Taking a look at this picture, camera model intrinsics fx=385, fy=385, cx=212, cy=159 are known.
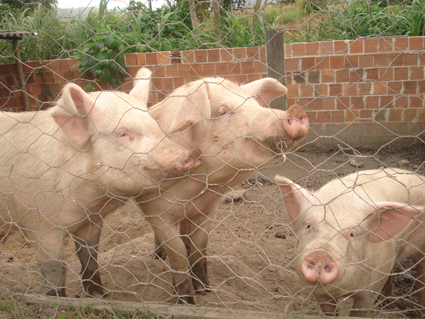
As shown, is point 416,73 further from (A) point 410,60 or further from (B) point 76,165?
(B) point 76,165

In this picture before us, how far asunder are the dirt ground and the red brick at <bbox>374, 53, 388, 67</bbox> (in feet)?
6.31

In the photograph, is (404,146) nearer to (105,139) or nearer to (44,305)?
(105,139)

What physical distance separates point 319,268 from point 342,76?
4687 millimetres

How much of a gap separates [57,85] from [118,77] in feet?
4.20

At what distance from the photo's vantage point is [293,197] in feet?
8.27

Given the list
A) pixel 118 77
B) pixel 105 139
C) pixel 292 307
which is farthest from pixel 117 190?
pixel 118 77

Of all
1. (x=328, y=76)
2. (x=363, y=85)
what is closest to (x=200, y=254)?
(x=328, y=76)

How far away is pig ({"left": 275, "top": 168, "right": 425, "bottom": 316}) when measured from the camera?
6.82 ft

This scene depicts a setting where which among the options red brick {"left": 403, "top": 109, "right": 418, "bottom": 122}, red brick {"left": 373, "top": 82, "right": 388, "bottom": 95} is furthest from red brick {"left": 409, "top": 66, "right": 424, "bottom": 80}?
red brick {"left": 403, "top": 109, "right": 418, "bottom": 122}

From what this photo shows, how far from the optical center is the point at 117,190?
2.49m

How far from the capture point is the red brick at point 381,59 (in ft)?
19.1

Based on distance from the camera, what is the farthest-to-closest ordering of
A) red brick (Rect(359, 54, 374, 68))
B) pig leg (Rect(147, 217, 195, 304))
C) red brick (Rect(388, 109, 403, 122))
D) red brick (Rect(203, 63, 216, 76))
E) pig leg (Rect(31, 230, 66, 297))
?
red brick (Rect(203, 63, 216, 76)) < red brick (Rect(388, 109, 403, 122)) < red brick (Rect(359, 54, 374, 68)) < pig leg (Rect(147, 217, 195, 304)) < pig leg (Rect(31, 230, 66, 297))

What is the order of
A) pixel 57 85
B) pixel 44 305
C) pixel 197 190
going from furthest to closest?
1. pixel 57 85
2. pixel 197 190
3. pixel 44 305

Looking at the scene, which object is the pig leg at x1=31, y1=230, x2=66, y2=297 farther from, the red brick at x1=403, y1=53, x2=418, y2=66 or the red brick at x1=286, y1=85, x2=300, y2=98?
the red brick at x1=403, y1=53, x2=418, y2=66
